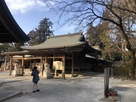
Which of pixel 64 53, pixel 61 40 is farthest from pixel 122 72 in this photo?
pixel 64 53

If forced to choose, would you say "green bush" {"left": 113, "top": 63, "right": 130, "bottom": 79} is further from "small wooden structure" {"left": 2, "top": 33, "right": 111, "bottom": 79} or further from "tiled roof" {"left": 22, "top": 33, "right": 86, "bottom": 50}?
"tiled roof" {"left": 22, "top": 33, "right": 86, "bottom": 50}

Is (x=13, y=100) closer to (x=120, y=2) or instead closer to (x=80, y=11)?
(x=80, y=11)

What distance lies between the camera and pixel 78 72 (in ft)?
89.4

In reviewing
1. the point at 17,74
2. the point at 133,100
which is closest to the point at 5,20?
the point at 133,100

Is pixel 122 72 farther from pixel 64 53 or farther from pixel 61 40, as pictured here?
pixel 64 53

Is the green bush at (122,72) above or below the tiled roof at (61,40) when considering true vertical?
below

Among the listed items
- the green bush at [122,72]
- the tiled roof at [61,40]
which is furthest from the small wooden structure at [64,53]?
the green bush at [122,72]

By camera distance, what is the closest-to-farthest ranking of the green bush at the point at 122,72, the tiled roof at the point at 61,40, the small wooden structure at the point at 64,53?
the small wooden structure at the point at 64,53 → the green bush at the point at 122,72 → the tiled roof at the point at 61,40

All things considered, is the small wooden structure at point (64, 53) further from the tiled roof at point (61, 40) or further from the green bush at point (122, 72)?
the green bush at point (122, 72)

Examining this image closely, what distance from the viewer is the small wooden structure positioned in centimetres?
2255

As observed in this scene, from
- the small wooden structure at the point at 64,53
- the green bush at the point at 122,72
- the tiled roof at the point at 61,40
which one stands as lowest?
the green bush at the point at 122,72

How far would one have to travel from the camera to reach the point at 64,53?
22.2 metres

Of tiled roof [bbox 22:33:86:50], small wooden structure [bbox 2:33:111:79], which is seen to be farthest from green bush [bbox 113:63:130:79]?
tiled roof [bbox 22:33:86:50]

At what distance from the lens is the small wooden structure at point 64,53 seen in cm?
2255
